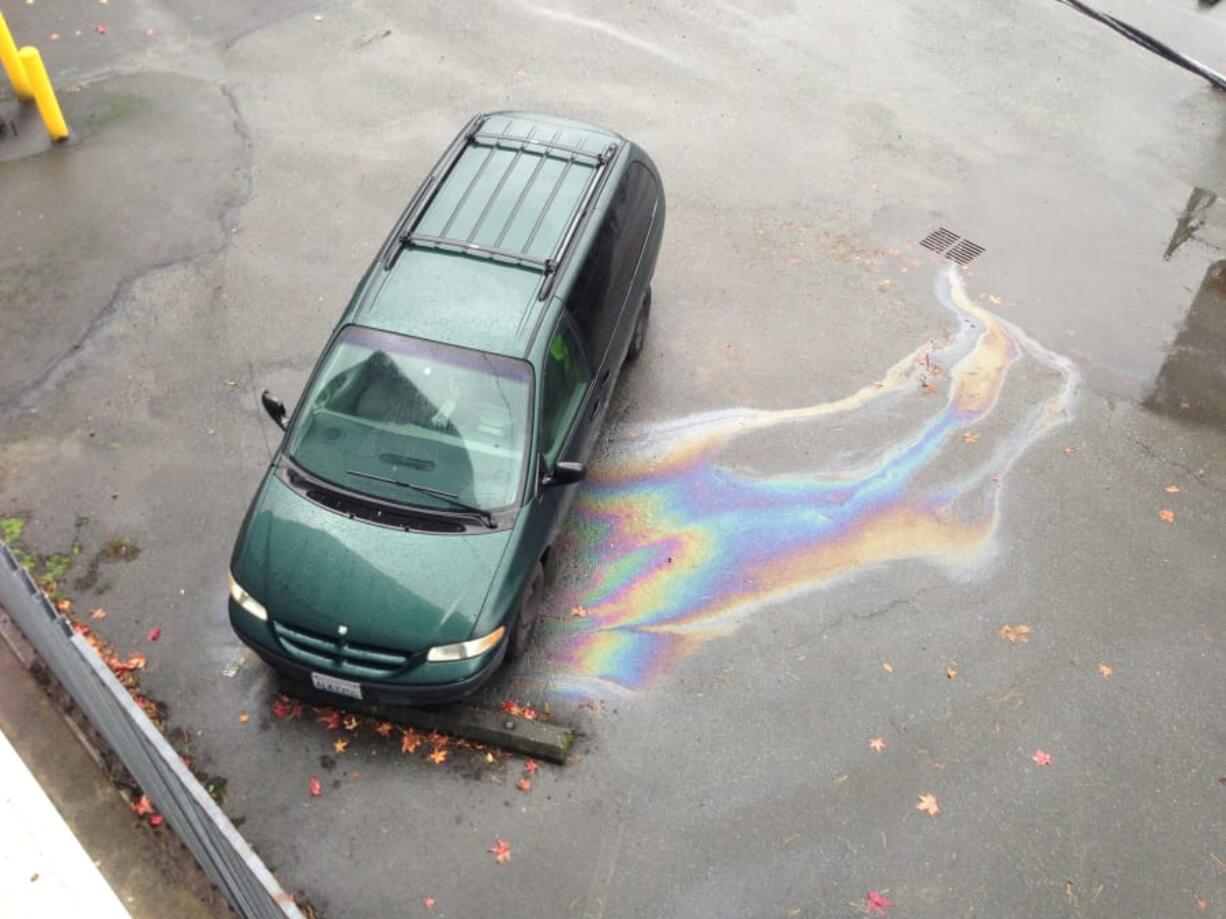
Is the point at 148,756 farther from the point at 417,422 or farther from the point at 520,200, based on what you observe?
the point at 520,200

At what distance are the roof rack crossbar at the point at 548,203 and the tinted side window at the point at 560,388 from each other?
67 centimetres

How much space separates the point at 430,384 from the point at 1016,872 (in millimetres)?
4433

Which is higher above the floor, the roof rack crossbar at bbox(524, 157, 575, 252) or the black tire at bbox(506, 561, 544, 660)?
the roof rack crossbar at bbox(524, 157, 575, 252)

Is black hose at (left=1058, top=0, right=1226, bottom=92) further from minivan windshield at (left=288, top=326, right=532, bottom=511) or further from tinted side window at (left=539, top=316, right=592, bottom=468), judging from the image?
minivan windshield at (left=288, top=326, right=532, bottom=511)

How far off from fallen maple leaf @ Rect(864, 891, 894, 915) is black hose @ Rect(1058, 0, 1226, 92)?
36.2ft

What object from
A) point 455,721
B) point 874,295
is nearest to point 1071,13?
point 874,295

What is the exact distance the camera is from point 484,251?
6.79 m

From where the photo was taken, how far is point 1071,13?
13.6 m

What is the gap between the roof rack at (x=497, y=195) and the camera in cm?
681

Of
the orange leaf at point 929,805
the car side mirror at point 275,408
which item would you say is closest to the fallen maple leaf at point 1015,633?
the orange leaf at point 929,805

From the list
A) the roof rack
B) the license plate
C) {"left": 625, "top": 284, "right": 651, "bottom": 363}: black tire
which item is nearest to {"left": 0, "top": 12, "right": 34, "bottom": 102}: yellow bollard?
the roof rack

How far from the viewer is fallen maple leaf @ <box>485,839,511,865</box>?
580 centimetres

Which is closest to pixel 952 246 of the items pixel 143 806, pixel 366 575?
pixel 366 575

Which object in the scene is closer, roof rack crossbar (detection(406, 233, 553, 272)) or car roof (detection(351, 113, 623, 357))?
car roof (detection(351, 113, 623, 357))
